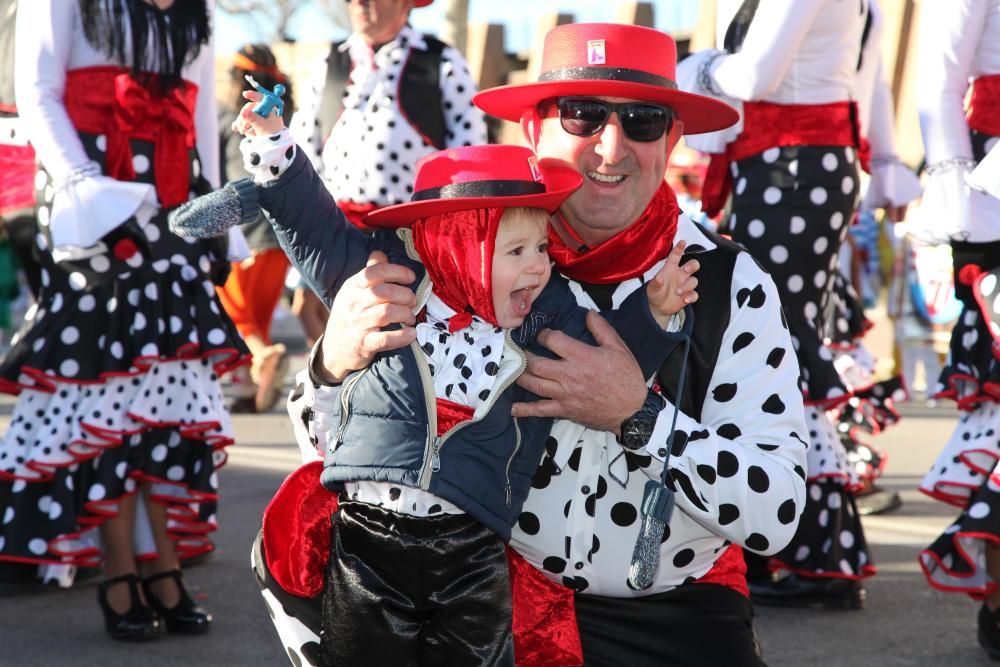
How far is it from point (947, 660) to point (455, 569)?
209 centimetres

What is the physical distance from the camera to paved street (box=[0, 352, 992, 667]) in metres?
3.82

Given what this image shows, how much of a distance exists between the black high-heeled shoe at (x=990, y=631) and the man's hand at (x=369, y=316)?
223cm

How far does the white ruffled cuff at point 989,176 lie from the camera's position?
336 cm

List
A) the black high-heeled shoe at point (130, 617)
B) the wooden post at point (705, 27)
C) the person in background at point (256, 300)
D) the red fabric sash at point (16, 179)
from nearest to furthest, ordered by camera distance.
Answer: the black high-heeled shoe at point (130, 617), the red fabric sash at point (16, 179), the person in background at point (256, 300), the wooden post at point (705, 27)

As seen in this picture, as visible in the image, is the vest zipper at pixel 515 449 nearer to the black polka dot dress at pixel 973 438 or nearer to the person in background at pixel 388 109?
the black polka dot dress at pixel 973 438

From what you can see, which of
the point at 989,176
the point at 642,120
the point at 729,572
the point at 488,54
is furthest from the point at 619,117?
the point at 488,54

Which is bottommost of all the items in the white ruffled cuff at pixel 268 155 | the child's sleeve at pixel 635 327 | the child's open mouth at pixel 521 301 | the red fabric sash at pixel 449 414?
the red fabric sash at pixel 449 414

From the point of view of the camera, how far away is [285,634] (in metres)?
2.56

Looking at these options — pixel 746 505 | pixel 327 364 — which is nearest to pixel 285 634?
pixel 327 364

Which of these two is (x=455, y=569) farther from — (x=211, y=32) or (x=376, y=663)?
(x=211, y=32)

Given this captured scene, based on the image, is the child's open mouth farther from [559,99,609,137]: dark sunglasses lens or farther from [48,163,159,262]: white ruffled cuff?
[48,163,159,262]: white ruffled cuff

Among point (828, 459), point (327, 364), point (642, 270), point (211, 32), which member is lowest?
point (828, 459)

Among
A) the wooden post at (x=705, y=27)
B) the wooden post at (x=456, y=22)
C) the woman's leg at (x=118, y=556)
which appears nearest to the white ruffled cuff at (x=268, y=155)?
the woman's leg at (x=118, y=556)

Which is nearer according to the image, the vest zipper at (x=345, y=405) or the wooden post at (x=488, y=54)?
the vest zipper at (x=345, y=405)
